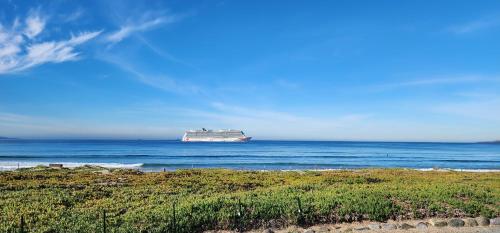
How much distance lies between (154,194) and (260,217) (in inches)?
385

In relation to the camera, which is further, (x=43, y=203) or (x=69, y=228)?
(x=43, y=203)

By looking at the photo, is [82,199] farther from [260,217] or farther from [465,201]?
[465,201]

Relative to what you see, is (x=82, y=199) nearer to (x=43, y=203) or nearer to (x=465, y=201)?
(x=43, y=203)

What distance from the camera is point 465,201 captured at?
21.3 meters

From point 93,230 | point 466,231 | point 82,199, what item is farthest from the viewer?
point 82,199

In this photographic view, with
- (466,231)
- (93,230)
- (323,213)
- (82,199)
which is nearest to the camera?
(93,230)

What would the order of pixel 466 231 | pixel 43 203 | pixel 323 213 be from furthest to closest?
pixel 43 203
pixel 323 213
pixel 466 231

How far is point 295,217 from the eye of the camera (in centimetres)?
1742

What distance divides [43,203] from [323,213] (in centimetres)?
1394

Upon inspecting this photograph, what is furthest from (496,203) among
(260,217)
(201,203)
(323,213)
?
(201,203)

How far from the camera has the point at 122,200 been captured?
21.9 metres

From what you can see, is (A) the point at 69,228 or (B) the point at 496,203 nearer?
(A) the point at 69,228

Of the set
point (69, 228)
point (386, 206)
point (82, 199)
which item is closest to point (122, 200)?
point (82, 199)

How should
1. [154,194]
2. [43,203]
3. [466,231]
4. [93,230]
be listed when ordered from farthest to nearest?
[154,194]
[43,203]
[466,231]
[93,230]
